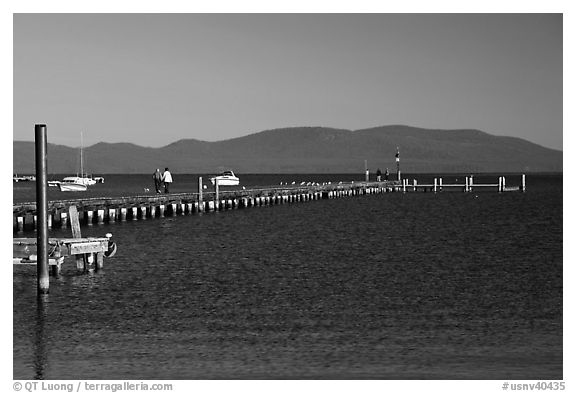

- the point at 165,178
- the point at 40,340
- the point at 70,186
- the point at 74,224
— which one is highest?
the point at 165,178

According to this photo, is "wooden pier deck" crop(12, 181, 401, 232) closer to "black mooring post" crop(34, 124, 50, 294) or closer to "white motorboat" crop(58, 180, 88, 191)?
"black mooring post" crop(34, 124, 50, 294)

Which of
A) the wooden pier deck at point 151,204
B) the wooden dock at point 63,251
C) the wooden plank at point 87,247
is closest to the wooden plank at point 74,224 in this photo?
the wooden dock at point 63,251

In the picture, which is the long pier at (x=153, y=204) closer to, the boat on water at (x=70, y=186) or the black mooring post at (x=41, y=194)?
the black mooring post at (x=41, y=194)

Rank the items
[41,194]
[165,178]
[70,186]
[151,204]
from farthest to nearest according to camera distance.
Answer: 1. [70,186]
2. [165,178]
3. [151,204]
4. [41,194]

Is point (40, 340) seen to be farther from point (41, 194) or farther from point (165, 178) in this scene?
point (165, 178)

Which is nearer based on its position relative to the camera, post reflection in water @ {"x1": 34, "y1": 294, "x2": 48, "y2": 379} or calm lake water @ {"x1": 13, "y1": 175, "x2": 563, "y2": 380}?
post reflection in water @ {"x1": 34, "y1": 294, "x2": 48, "y2": 379}

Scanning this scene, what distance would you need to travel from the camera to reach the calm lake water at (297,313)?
18516mm

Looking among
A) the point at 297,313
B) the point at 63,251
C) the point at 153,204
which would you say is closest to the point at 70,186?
the point at 153,204

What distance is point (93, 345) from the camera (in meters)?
20.1

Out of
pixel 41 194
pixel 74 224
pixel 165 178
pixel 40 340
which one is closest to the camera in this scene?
pixel 40 340

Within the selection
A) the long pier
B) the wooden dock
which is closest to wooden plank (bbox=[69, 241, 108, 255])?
the wooden dock

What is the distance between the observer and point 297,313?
2416cm

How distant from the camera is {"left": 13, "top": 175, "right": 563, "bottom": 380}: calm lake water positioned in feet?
60.7
